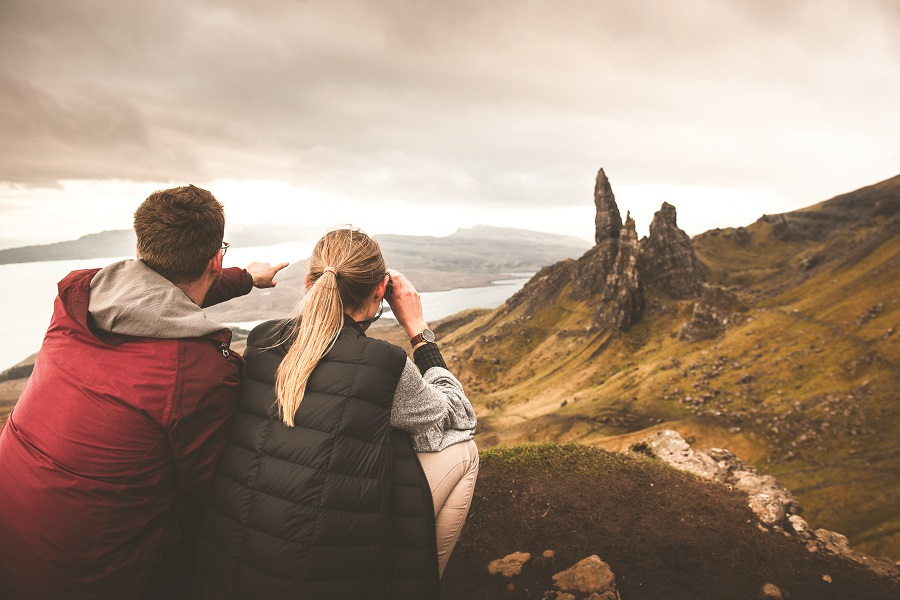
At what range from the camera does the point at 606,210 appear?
571 feet

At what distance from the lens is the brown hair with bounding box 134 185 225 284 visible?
161 inches

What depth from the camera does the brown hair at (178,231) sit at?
409 centimetres

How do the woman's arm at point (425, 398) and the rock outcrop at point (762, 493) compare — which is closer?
the woman's arm at point (425, 398)

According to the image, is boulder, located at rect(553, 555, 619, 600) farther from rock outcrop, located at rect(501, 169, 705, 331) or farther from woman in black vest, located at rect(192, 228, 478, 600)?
rock outcrop, located at rect(501, 169, 705, 331)

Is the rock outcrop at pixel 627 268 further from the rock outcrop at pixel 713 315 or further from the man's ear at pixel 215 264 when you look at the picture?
the man's ear at pixel 215 264

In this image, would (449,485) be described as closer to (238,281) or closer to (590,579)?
(238,281)

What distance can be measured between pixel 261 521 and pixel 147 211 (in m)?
2.91

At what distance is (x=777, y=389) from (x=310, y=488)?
267ft

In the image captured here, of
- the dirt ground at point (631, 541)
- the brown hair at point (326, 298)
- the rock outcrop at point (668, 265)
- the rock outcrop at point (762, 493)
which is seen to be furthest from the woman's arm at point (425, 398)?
the rock outcrop at point (668, 265)

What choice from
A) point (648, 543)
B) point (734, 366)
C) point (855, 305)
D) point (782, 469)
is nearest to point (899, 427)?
point (782, 469)

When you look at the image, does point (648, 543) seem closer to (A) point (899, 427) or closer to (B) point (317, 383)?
(B) point (317, 383)

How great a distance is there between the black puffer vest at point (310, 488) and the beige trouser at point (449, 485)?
651 mm

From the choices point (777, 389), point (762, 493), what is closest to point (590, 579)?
point (762, 493)

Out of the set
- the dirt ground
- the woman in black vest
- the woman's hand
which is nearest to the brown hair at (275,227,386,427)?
the woman in black vest
